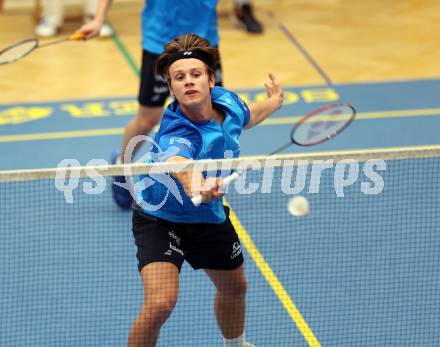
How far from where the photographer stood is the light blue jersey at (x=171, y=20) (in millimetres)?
7316

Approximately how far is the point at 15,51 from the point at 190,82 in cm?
263

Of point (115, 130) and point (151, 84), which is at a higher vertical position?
point (151, 84)

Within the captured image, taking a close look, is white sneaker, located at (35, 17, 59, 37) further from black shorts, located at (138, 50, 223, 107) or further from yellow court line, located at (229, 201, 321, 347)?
yellow court line, located at (229, 201, 321, 347)

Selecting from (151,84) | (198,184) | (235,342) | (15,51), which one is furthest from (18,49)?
(198,184)

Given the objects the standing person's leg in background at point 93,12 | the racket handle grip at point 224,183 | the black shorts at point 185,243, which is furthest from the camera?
the standing person's leg in background at point 93,12

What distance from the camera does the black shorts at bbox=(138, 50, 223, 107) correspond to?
7363mm

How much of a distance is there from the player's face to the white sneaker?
6876mm

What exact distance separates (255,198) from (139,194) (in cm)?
281

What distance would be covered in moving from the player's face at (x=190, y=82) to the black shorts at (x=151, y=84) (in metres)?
2.42

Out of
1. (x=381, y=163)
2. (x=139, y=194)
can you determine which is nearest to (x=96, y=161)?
(x=381, y=163)

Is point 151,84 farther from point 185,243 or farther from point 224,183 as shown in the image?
point 224,183

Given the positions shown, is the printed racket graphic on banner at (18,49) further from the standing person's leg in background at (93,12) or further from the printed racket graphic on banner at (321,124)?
the standing person's leg in background at (93,12)

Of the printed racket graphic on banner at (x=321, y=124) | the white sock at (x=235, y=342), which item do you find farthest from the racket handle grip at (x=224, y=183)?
the printed racket graphic on banner at (x=321, y=124)

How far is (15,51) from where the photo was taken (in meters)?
7.08
